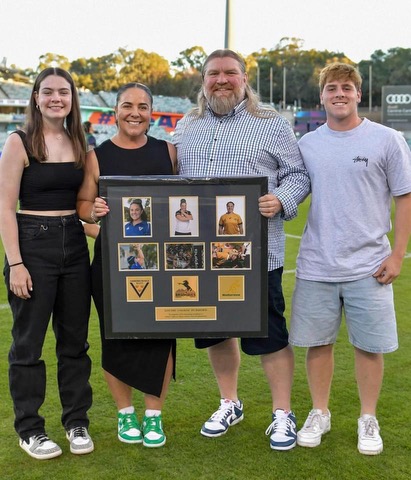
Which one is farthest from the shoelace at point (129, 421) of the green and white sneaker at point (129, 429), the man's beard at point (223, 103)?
the man's beard at point (223, 103)

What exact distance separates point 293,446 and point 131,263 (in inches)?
47.1

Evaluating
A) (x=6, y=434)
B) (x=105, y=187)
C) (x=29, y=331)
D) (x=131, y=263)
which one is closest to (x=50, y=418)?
(x=6, y=434)

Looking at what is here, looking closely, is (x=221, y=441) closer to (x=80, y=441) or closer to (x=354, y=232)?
(x=80, y=441)

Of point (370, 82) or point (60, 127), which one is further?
point (370, 82)

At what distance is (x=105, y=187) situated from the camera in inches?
110

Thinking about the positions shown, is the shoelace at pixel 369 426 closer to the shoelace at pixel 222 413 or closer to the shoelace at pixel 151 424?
the shoelace at pixel 222 413

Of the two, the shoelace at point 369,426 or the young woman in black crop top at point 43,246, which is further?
the shoelace at point 369,426

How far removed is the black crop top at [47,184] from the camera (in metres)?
2.86

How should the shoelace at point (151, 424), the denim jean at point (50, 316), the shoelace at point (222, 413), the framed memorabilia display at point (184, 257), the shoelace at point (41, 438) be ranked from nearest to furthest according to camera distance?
the framed memorabilia display at point (184, 257) → the denim jean at point (50, 316) → the shoelace at point (41, 438) → the shoelace at point (151, 424) → the shoelace at point (222, 413)

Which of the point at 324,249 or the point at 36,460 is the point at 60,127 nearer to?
the point at 324,249

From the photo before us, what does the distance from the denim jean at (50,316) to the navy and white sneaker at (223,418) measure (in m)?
0.62

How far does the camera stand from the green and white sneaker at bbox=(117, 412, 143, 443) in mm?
3143

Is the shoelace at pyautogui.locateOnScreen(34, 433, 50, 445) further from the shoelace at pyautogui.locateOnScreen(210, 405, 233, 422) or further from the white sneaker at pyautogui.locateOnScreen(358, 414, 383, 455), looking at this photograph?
the white sneaker at pyautogui.locateOnScreen(358, 414, 383, 455)

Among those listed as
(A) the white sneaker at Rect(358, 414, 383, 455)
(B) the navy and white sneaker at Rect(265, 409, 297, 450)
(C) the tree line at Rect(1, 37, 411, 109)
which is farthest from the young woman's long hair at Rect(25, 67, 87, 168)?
(C) the tree line at Rect(1, 37, 411, 109)
